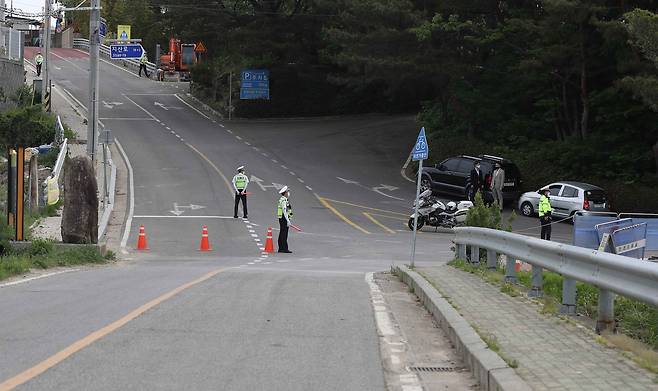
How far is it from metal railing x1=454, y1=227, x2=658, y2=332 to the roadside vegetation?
230 millimetres

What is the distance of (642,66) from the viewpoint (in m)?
32.5

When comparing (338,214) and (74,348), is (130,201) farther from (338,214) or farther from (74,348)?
(74,348)

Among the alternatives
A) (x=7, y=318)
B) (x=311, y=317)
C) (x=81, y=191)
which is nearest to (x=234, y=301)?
(x=311, y=317)

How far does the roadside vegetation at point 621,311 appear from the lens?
7.23 metres

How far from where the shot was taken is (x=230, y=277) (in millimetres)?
15203

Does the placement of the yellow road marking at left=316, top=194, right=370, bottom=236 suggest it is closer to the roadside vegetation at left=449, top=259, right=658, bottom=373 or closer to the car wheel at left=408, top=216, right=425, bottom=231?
the car wheel at left=408, top=216, right=425, bottom=231

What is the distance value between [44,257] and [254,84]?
140 feet

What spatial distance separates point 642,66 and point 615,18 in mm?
3611

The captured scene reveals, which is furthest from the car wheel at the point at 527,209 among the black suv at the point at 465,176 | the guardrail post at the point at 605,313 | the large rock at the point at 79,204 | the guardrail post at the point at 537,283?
the guardrail post at the point at 605,313

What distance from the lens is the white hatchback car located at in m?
32.1

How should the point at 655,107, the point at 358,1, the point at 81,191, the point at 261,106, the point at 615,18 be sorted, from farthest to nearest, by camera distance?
the point at 261,106, the point at 358,1, the point at 615,18, the point at 655,107, the point at 81,191

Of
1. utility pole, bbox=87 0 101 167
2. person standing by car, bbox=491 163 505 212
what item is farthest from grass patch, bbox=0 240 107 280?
person standing by car, bbox=491 163 505 212

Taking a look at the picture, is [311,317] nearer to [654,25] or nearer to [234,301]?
[234,301]

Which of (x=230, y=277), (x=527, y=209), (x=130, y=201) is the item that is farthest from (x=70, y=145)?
(x=230, y=277)
